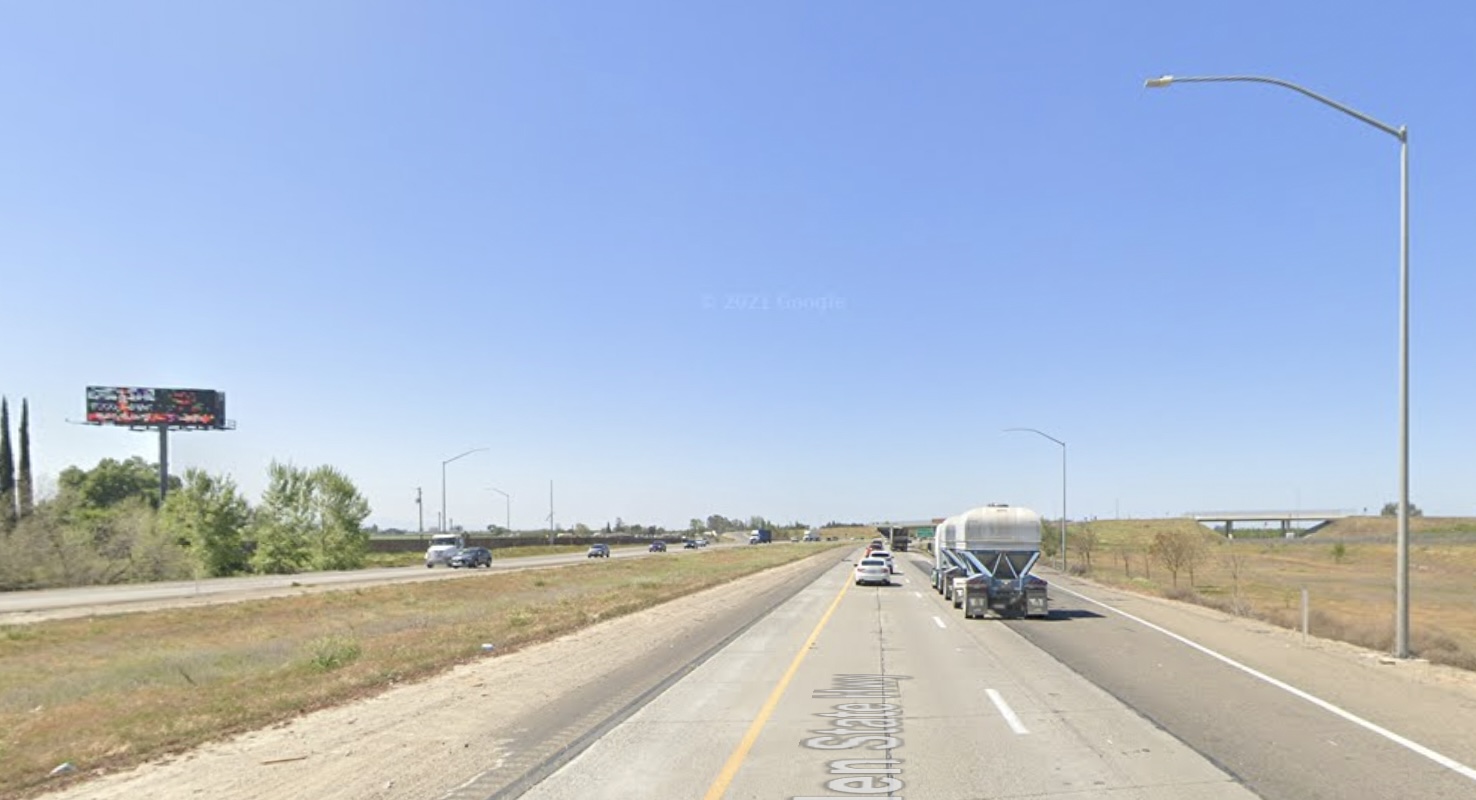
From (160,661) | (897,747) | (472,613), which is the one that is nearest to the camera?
(897,747)

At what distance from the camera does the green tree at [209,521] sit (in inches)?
2844

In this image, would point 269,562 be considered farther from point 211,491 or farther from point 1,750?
point 1,750

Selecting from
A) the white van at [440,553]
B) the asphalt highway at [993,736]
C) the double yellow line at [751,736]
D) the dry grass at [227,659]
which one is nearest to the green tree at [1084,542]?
the dry grass at [227,659]

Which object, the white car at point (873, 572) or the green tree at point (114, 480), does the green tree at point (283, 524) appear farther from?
the green tree at point (114, 480)

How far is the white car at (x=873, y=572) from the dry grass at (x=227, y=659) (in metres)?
7.79

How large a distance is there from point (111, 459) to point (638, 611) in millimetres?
138515

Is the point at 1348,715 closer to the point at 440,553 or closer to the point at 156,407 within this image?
the point at 440,553

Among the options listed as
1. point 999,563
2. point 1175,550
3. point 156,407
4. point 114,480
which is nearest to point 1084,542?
point 1175,550

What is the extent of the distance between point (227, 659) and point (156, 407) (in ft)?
327

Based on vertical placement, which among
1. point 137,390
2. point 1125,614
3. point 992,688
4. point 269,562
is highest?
point 137,390

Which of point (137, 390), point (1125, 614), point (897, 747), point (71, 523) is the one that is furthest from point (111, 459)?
point (897, 747)

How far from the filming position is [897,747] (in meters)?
10.5

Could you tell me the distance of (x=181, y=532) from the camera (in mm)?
72625

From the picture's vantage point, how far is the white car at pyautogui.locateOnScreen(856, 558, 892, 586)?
48.7 metres
